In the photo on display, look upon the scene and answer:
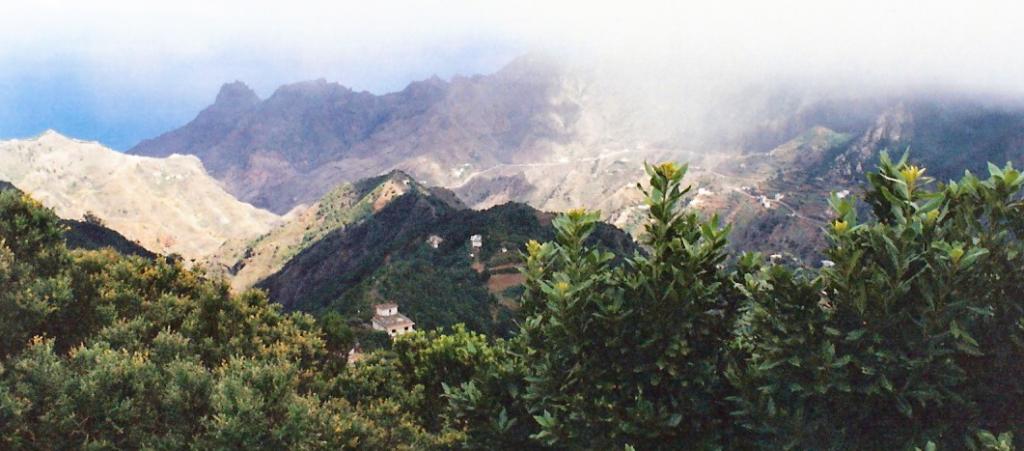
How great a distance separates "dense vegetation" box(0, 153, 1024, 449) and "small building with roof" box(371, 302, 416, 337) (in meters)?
75.1

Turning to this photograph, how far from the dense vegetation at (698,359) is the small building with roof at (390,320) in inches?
2956

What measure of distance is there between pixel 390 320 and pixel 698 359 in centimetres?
8627

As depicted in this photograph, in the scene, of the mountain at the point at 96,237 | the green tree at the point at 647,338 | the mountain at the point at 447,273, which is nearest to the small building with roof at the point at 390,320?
the mountain at the point at 447,273

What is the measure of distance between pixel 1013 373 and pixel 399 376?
18262 mm

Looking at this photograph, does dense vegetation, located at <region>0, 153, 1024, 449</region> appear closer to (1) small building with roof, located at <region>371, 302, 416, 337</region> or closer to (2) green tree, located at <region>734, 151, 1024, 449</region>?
(2) green tree, located at <region>734, 151, 1024, 449</region>

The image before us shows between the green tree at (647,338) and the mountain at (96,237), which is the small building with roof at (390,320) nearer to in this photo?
the mountain at (96,237)

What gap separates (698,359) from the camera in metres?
10.2

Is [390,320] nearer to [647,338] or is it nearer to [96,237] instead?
[647,338]

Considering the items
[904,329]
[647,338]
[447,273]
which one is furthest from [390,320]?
[904,329]

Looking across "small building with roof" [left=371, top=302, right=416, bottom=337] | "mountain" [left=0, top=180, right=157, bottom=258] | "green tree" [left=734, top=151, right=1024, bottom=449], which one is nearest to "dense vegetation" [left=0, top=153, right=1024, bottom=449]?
"green tree" [left=734, top=151, right=1024, bottom=449]

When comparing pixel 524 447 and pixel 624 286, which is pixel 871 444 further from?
pixel 524 447

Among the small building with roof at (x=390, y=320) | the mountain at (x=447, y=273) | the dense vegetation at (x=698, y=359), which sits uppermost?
the dense vegetation at (x=698, y=359)

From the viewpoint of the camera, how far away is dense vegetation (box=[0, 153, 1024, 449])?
324 inches

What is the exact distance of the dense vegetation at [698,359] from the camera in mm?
8242
